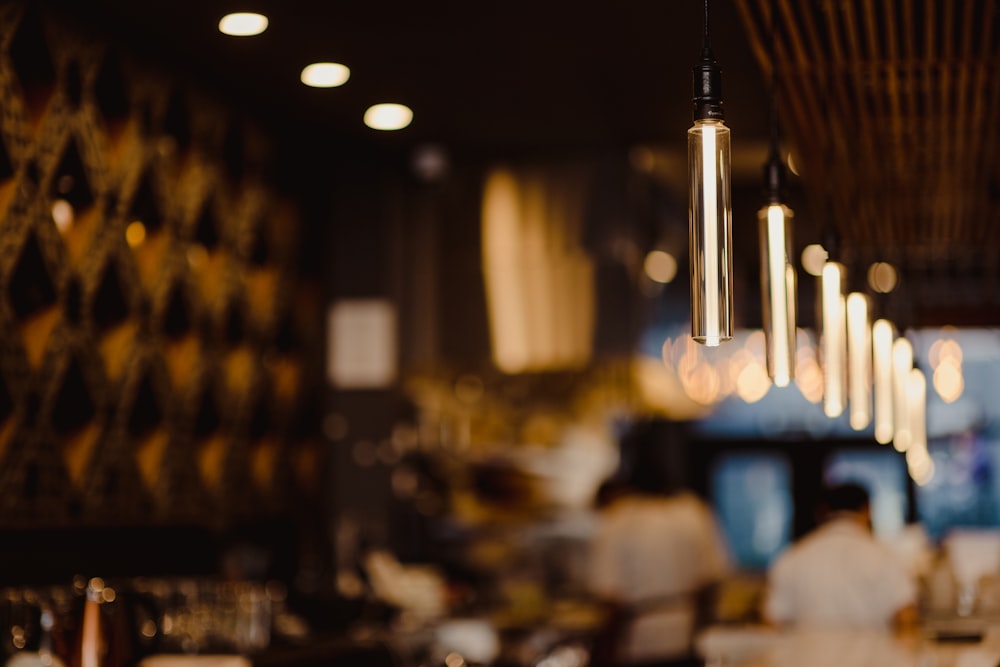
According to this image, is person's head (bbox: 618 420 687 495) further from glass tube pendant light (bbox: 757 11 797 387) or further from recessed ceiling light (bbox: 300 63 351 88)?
glass tube pendant light (bbox: 757 11 797 387)

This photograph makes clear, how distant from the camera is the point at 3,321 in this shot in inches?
155

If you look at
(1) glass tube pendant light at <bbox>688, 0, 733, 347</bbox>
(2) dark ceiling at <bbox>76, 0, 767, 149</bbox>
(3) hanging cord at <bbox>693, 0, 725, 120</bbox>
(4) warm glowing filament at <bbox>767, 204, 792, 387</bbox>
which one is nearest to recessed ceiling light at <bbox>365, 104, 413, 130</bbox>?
(2) dark ceiling at <bbox>76, 0, 767, 149</bbox>

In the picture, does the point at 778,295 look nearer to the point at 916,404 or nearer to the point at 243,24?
the point at 243,24

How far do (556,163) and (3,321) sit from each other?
3.25m

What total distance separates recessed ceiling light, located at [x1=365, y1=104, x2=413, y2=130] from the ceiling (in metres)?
0.06

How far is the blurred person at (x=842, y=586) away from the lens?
460 centimetres

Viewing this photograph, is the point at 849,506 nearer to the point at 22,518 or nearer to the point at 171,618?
the point at 171,618

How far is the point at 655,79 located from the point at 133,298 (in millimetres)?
2085

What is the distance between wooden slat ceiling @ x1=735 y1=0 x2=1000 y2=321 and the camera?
379cm

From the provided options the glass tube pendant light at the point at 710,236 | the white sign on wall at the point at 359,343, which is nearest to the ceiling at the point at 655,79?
the white sign on wall at the point at 359,343

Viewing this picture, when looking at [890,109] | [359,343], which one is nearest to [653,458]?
[359,343]

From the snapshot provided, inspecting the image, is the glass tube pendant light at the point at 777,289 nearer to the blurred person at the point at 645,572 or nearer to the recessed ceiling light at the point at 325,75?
the recessed ceiling light at the point at 325,75

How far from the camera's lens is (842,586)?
4.64 m

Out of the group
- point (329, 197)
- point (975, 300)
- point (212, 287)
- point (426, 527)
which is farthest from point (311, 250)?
point (975, 300)
